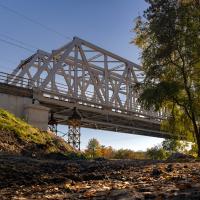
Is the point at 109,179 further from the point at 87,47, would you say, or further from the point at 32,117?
the point at 87,47

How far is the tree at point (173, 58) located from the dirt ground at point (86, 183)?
1529 cm

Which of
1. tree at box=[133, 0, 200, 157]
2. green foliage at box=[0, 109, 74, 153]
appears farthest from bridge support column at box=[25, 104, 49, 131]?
tree at box=[133, 0, 200, 157]

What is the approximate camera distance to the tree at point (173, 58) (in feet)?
97.6

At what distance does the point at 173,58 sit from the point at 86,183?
869 inches

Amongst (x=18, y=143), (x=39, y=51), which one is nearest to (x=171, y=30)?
(x=18, y=143)

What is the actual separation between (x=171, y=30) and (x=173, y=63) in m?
2.54

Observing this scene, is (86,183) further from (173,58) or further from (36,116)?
(36,116)

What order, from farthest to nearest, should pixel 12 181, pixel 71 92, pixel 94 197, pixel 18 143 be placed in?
pixel 71 92 → pixel 18 143 → pixel 12 181 → pixel 94 197

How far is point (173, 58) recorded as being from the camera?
102 ft

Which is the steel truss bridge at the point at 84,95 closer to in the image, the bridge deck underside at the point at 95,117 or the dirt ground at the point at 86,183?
the bridge deck underside at the point at 95,117

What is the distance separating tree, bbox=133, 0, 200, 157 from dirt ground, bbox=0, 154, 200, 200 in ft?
50.1

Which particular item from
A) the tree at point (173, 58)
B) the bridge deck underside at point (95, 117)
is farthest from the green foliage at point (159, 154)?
the tree at point (173, 58)

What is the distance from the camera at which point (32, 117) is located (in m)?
40.5

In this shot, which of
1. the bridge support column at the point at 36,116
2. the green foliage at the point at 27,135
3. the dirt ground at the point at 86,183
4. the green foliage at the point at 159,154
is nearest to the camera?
the dirt ground at the point at 86,183
